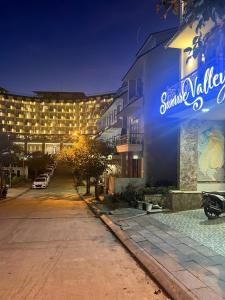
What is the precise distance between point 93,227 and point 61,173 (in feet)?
206

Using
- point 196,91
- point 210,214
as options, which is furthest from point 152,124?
point 210,214

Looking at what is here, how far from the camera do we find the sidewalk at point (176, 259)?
6734 millimetres

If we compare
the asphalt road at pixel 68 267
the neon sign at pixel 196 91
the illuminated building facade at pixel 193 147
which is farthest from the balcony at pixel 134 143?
the asphalt road at pixel 68 267

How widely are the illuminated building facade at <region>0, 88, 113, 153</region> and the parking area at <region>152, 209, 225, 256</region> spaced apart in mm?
134371

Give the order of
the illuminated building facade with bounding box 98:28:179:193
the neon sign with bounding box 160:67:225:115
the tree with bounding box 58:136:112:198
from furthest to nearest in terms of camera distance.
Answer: the tree with bounding box 58:136:112:198 < the illuminated building facade with bounding box 98:28:179:193 < the neon sign with bounding box 160:67:225:115

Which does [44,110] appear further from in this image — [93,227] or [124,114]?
[93,227]

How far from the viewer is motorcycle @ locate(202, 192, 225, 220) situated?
13.3 metres

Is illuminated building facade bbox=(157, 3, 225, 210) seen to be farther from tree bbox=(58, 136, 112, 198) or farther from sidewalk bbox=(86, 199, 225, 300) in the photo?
tree bbox=(58, 136, 112, 198)

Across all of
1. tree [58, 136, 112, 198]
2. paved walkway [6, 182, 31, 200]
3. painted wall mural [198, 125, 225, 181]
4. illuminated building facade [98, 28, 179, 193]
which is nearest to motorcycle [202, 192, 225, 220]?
painted wall mural [198, 125, 225, 181]

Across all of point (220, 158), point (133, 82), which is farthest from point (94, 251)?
point (133, 82)

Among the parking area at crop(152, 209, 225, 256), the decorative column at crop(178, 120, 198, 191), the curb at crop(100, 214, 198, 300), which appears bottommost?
the curb at crop(100, 214, 198, 300)

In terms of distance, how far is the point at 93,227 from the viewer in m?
15.4

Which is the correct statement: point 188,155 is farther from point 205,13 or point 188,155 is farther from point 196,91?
point 205,13

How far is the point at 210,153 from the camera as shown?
17656 mm
